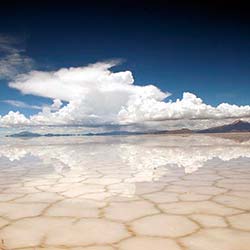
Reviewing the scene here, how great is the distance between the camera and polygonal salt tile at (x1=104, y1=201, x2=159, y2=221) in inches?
106

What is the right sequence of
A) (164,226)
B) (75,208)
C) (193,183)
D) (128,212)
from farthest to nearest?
(193,183) < (75,208) < (128,212) < (164,226)

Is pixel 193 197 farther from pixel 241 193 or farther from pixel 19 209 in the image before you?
pixel 19 209

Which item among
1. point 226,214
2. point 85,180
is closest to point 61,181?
point 85,180

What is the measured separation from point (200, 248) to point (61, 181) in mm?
2842

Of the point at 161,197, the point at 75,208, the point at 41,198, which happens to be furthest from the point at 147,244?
the point at 41,198

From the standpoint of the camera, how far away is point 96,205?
3080mm

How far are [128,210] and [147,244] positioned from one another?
2.62 ft

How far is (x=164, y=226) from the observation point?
2420 mm

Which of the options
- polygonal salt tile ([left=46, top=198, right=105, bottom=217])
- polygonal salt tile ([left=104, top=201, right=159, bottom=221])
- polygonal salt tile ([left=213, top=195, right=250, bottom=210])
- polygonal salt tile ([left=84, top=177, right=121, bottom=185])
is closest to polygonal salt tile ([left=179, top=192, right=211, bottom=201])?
polygonal salt tile ([left=213, top=195, right=250, bottom=210])

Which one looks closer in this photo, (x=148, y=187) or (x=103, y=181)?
(x=148, y=187)

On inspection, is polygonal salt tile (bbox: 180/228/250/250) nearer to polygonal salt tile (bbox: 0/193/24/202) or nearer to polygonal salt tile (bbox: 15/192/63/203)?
polygonal salt tile (bbox: 15/192/63/203)

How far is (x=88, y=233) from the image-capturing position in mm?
2293

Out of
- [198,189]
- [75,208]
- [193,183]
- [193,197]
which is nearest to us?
[75,208]

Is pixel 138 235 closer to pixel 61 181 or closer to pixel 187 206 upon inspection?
pixel 187 206
